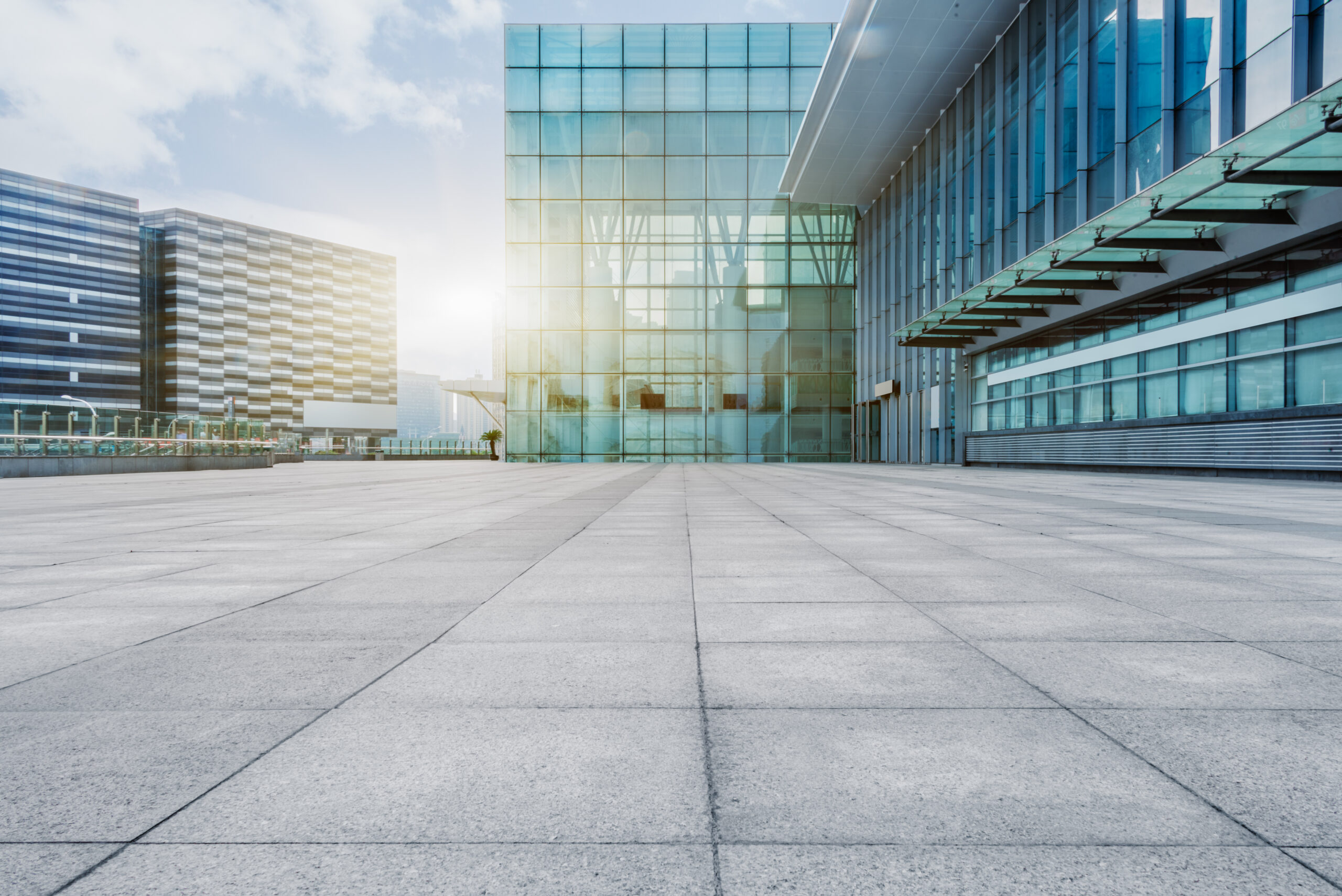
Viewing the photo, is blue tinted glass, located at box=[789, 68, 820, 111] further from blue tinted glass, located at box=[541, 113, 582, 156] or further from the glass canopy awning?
the glass canopy awning

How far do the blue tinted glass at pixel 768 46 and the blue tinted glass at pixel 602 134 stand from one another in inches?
283

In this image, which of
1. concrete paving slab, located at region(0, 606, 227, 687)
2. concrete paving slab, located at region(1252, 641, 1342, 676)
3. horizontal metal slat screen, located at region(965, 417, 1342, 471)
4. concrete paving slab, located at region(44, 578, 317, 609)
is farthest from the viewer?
horizontal metal slat screen, located at region(965, 417, 1342, 471)

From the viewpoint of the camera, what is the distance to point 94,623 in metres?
3.67

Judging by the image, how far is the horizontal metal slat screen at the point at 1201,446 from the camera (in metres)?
13.2

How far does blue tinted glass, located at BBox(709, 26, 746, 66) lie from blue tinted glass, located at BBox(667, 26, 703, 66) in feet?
1.74

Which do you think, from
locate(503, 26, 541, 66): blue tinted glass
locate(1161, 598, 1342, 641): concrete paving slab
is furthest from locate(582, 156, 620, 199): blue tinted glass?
locate(1161, 598, 1342, 641): concrete paving slab

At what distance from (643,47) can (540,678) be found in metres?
39.7

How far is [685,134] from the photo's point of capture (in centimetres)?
3678

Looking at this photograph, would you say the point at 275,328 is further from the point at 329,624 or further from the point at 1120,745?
the point at 1120,745

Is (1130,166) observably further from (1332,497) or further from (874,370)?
(874,370)

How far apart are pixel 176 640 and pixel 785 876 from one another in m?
2.98

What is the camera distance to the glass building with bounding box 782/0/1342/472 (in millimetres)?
12898

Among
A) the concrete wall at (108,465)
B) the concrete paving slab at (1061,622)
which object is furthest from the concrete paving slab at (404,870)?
the concrete wall at (108,465)

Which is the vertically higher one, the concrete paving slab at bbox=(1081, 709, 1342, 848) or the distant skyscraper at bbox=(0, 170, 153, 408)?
the distant skyscraper at bbox=(0, 170, 153, 408)
